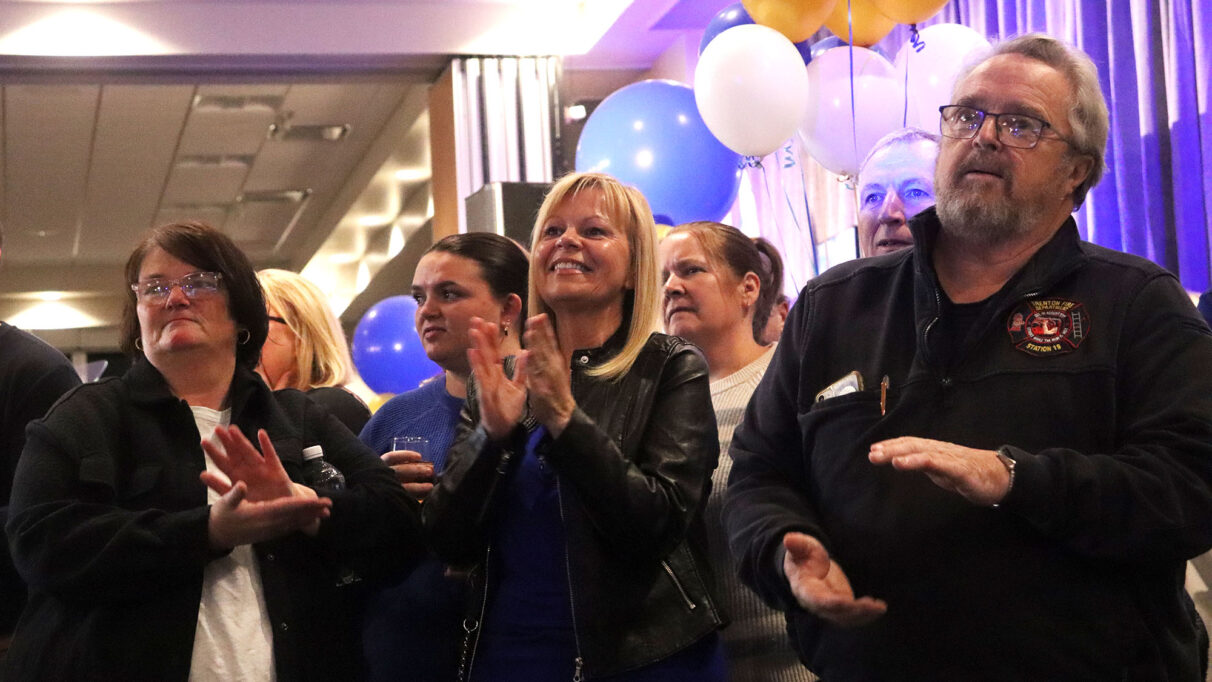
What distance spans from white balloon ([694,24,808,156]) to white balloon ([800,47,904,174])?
0.27 feet

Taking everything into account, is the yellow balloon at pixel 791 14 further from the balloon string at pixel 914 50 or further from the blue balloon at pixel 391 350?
the blue balloon at pixel 391 350

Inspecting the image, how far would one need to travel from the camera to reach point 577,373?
85.7 inches

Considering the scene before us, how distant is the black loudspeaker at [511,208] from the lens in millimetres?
4414

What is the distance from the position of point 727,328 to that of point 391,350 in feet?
9.30

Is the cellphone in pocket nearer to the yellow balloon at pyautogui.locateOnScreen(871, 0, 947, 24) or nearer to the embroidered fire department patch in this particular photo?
the embroidered fire department patch

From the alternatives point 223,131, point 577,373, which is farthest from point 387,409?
point 223,131

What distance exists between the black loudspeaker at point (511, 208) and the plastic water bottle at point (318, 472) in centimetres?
223

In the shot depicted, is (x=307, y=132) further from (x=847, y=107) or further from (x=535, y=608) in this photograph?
(x=535, y=608)

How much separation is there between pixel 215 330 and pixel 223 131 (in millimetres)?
6957

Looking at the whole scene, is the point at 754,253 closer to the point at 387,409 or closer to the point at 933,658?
the point at 387,409

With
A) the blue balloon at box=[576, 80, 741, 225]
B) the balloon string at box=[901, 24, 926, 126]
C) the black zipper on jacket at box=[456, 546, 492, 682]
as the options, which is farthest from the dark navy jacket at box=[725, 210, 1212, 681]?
the blue balloon at box=[576, 80, 741, 225]

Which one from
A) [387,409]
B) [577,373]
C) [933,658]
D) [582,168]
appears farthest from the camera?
[582,168]

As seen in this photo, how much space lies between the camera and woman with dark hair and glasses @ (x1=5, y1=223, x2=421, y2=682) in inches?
77.0

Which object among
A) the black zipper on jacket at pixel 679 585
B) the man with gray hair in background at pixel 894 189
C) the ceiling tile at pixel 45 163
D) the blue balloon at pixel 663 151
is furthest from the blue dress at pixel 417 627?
the ceiling tile at pixel 45 163
